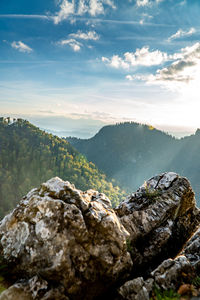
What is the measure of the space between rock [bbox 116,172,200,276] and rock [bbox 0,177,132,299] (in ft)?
5.56

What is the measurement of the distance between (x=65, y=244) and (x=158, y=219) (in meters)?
5.12

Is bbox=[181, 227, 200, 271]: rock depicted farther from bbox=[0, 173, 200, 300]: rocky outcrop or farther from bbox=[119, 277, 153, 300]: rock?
bbox=[119, 277, 153, 300]: rock

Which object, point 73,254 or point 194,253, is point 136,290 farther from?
point 194,253

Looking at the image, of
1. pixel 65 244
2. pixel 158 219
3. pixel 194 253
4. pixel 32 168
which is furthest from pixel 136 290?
pixel 32 168

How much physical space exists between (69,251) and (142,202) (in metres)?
5.29

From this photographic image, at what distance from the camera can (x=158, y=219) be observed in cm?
895

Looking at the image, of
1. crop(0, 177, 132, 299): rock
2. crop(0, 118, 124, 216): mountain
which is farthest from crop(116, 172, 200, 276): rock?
crop(0, 118, 124, 216): mountain

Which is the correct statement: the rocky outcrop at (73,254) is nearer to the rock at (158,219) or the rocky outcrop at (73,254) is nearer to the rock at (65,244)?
the rock at (65,244)

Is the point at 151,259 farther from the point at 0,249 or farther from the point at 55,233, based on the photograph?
the point at 0,249

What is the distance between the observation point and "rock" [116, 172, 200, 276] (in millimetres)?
7970

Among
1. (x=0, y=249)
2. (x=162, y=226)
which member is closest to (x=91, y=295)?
(x=0, y=249)

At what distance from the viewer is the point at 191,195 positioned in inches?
428

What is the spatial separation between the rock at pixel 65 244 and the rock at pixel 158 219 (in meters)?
1.70

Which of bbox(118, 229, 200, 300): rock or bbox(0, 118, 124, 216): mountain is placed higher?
bbox(118, 229, 200, 300): rock
